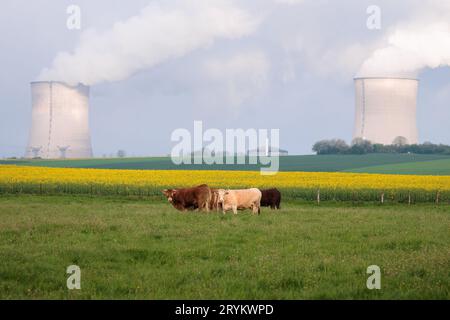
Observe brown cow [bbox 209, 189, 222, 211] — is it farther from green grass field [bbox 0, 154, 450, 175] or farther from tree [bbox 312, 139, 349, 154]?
tree [bbox 312, 139, 349, 154]

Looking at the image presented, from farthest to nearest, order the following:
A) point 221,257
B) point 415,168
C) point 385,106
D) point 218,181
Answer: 1. point 385,106
2. point 415,168
3. point 218,181
4. point 221,257

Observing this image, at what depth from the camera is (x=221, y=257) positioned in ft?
34.5

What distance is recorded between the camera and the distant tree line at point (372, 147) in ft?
232

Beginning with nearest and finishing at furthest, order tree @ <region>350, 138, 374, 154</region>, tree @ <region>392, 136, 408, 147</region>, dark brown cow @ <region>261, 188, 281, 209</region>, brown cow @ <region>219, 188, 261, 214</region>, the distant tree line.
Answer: brown cow @ <region>219, 188, 261, 214</region>
dark brown cow @ <region>261, 188, 281, 209</region>
tree @ <region>392, 136, 408, 147</region>
tree @ <region>350, 138, 374, 154</region>
the distant tree line

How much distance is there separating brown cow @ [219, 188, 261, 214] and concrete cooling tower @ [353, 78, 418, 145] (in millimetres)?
41064

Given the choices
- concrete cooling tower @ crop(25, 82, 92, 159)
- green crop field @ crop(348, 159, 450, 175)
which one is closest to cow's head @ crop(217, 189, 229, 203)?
green crop field @ crop(348, 159, 450, 175)

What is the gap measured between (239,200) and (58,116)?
45.9m

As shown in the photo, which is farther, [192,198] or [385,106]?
[385,106]

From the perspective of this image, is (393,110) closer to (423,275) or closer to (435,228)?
(435,228)

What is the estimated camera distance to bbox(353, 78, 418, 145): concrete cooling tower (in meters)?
58.2

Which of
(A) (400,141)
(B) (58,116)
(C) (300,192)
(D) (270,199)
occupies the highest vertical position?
(B) (58,116)

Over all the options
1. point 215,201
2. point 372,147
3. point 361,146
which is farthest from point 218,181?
point 361,146

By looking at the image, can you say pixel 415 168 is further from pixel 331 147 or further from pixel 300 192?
pixel 300 192
